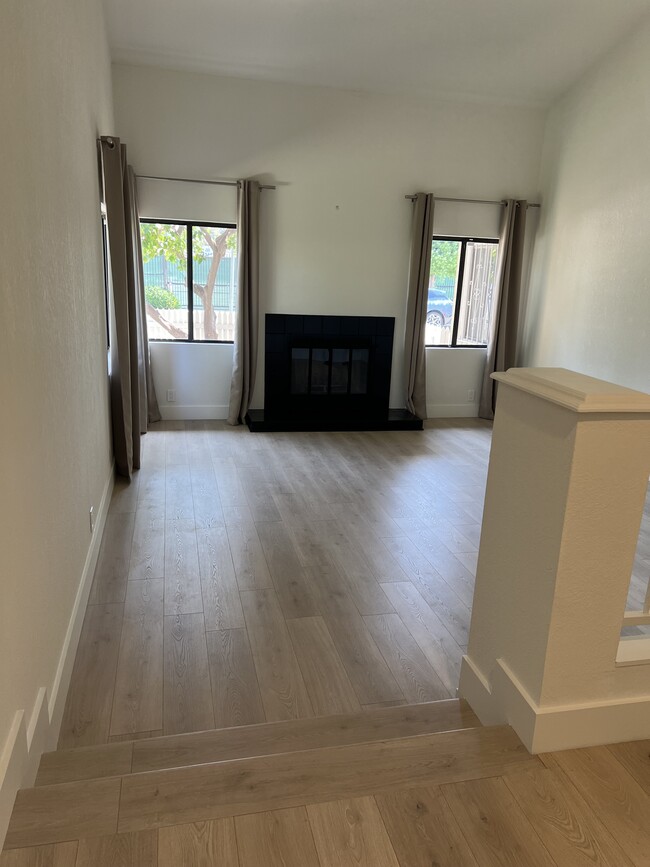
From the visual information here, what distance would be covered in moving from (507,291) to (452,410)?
4.67 ft

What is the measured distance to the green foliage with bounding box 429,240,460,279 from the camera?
6664 millimetres

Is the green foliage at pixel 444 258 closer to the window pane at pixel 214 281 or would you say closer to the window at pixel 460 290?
the window at pixel 460 290

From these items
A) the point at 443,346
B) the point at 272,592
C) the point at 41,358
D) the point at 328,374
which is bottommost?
the point at 272,592

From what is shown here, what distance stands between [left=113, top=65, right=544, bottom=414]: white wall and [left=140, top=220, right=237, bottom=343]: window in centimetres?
18

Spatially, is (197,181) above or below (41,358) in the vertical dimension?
above

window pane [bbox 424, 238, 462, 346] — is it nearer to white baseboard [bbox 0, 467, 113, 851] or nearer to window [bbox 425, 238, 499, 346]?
window [bbox 425, 238, 499, 346]

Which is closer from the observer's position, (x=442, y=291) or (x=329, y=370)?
(x=329, y=370)

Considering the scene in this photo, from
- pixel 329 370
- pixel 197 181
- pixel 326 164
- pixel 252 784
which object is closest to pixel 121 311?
pixel 197 181

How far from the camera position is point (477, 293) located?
6.88 m

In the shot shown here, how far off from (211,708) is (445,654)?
96cm

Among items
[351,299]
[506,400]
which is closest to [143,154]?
[351,299]

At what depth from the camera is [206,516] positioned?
3.91 meters

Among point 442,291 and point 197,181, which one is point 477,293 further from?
point 197,181

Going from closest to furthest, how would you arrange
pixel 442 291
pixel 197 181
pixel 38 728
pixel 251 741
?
pixel 38 728, pixel 251 741, pixel 197 181, pixel 442 291
